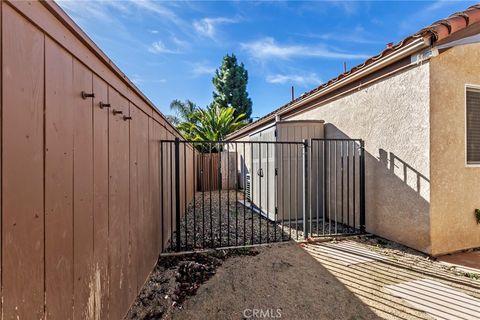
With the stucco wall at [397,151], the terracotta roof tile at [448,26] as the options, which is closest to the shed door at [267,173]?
the stucco wall at [397,151]

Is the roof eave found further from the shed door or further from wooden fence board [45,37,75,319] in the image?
wooden fence board [45,37,75,319]

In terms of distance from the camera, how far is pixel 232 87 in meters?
21.2

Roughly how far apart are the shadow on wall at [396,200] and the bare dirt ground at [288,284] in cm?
26

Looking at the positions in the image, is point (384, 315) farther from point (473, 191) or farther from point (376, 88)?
point (376, 88)

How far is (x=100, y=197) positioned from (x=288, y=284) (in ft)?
7.67

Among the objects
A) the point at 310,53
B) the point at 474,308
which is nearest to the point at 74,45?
the point at 474,308

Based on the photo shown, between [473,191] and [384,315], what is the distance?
2973mm

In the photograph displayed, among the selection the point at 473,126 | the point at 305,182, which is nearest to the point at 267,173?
the point at 305,182

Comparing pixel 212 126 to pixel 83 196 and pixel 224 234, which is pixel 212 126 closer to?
pixel 224 234

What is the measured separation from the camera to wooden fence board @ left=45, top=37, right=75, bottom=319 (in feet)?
3.85

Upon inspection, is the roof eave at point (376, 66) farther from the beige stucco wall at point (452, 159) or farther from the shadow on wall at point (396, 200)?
the shadow on wall at point (396, 200)

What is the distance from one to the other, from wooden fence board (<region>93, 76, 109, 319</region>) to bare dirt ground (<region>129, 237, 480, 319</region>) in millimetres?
714

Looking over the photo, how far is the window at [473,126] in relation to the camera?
3779 mm

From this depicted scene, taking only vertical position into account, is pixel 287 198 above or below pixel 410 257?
above
